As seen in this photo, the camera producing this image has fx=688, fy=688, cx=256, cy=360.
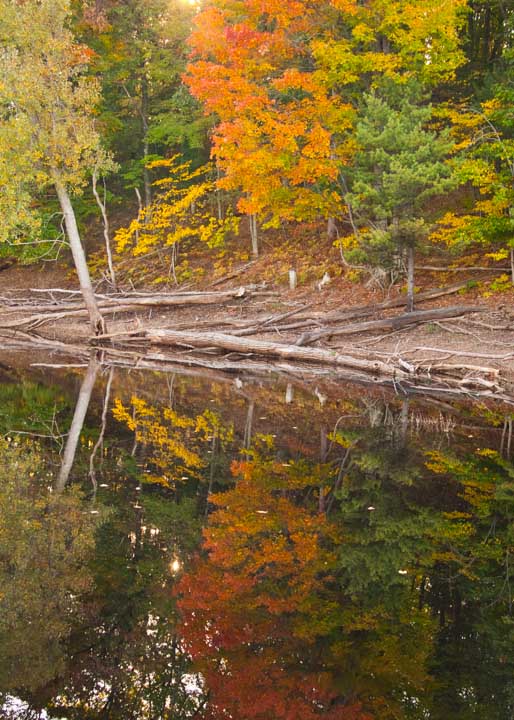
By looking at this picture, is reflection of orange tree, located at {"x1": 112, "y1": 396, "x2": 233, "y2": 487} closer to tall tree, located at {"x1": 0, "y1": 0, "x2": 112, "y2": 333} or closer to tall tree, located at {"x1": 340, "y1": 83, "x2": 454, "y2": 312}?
tall tree, located at {"x1": 340, "y1": 83, "x2": 454, "y2": 312}

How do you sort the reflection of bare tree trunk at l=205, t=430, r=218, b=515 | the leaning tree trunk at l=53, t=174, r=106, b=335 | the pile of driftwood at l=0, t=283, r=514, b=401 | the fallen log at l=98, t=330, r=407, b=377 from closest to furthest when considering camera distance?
the reflection of bare tree trunk at l=205, t=430, r=218, b=515, the pile of driftwood at l=0, t=283, r=514, b=401, the fallen log at l=98, t=330, r=407, b=377, the leaning tree trunk at l=53, t=174, r=106, b=335

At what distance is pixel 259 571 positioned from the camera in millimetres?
6258

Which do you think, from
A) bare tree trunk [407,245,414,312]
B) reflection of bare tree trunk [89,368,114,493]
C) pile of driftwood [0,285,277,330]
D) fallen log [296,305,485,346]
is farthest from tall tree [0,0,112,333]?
bare tree trunk [407,245,414,312]

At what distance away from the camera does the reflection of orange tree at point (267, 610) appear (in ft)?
14.4

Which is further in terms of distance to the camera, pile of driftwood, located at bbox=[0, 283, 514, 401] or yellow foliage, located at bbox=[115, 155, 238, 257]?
yellow foliage, located at bbox=[115, 155, 238, 257]

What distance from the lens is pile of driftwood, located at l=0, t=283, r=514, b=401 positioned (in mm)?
15383

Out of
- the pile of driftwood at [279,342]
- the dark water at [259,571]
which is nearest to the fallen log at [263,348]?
the pile of driftwood at [279,342]

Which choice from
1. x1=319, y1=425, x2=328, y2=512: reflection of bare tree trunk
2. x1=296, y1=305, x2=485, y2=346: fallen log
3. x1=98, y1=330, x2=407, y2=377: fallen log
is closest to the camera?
x1=319, y1=425, x2=328, y2=512: reflection of bare tree trunk

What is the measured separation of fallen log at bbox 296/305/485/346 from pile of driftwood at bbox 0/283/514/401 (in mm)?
26

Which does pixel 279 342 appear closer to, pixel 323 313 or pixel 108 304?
pixel 323 313

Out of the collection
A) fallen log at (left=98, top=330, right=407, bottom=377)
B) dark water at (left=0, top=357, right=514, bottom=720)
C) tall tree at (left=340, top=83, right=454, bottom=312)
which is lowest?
fallen log at (left=98, top=330, right=407, bottom=377)

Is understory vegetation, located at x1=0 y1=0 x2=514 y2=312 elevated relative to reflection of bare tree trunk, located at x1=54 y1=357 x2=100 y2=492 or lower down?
elevated

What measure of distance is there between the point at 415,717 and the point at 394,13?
1805 cm

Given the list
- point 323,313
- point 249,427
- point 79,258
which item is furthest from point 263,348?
point 249,427
